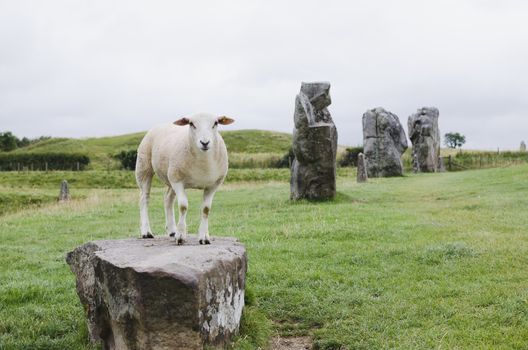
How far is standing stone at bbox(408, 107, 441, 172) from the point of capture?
4941cm

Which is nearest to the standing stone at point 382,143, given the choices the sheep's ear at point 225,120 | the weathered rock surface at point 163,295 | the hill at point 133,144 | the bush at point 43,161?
the sheep's ear at point 225,120

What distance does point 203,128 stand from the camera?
802 cm

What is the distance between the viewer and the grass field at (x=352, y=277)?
8516 mm

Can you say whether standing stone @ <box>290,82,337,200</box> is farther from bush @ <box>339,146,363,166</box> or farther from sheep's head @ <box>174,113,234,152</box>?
bush @ <box>339,146,363,166</box>

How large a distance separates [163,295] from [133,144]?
100575 millimetres

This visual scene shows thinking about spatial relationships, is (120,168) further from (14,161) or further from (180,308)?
(180,308)

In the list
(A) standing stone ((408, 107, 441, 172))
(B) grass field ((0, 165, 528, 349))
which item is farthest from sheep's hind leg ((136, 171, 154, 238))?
(A) standing stone ((408, 107, 441, 172))

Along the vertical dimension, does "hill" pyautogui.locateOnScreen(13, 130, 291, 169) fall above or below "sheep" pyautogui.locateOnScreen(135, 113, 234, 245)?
above

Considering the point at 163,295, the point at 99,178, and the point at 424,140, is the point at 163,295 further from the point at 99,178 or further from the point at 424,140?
the point at 99,178

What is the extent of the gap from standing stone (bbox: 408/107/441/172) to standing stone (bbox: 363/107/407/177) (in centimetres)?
435

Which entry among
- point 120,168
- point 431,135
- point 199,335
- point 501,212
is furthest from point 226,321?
point 120,168

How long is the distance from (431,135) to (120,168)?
A: 3896cm

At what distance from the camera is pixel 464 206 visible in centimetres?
2069

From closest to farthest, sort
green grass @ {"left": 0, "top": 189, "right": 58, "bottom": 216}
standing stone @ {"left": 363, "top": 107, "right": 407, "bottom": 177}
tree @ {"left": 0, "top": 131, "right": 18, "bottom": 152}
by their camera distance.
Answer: green grass @ {"left": 0, "top": 189, "right": 58, "bottom": 216} → standing stone @ {"left": 363, "top": 107, "right": 407, "bottom": 177} → tree @ {"left": 0, "top": 131, "right": 18, "bottom": 152}
